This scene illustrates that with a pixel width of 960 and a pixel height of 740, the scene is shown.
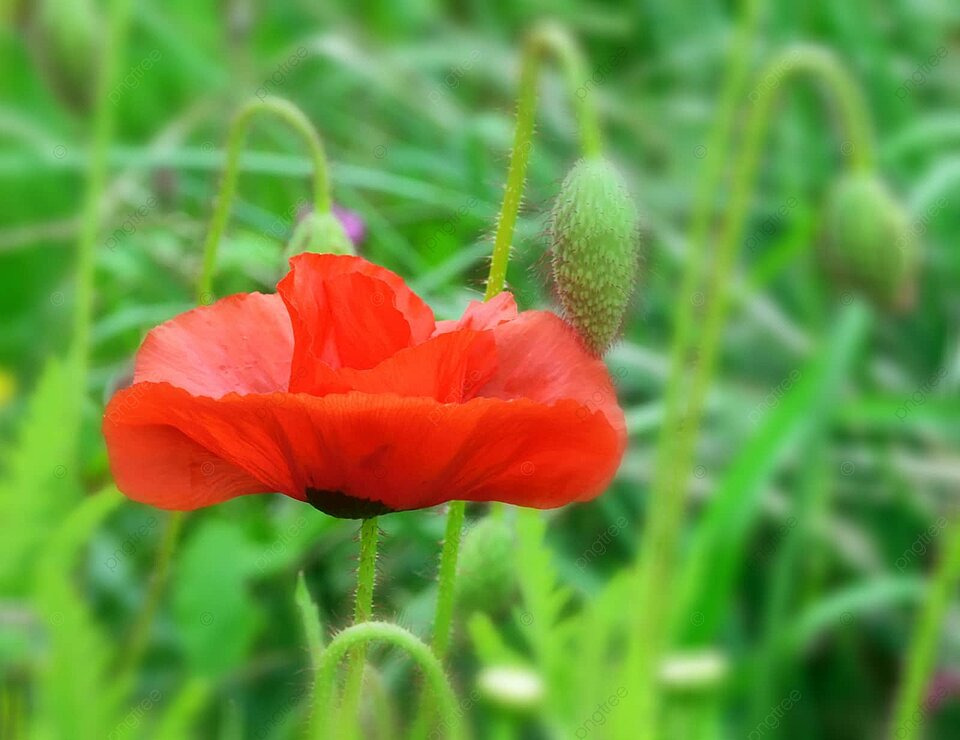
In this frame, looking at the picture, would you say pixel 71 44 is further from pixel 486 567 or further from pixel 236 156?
pixel 486 567

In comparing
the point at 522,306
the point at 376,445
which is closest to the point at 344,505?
the point at 376,445

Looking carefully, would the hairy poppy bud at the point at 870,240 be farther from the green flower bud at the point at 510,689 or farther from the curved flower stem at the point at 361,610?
the curved flower stem at the point at 361,610

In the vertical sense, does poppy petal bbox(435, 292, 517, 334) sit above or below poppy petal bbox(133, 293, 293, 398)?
above

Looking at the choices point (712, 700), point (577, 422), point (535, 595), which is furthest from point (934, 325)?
point (577, 422)

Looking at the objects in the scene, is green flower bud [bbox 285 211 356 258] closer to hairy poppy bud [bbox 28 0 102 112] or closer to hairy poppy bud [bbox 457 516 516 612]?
hairy poppy bud [bbox 457 516 516 612]

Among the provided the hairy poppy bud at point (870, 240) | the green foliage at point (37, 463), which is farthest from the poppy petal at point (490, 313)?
the hairy poppy bud at point (870, 240)

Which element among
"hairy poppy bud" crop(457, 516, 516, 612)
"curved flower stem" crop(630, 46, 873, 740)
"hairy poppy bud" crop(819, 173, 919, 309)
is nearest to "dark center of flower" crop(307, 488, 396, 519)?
"hairy poppy bud" crop(457, 516, 516, 612)
